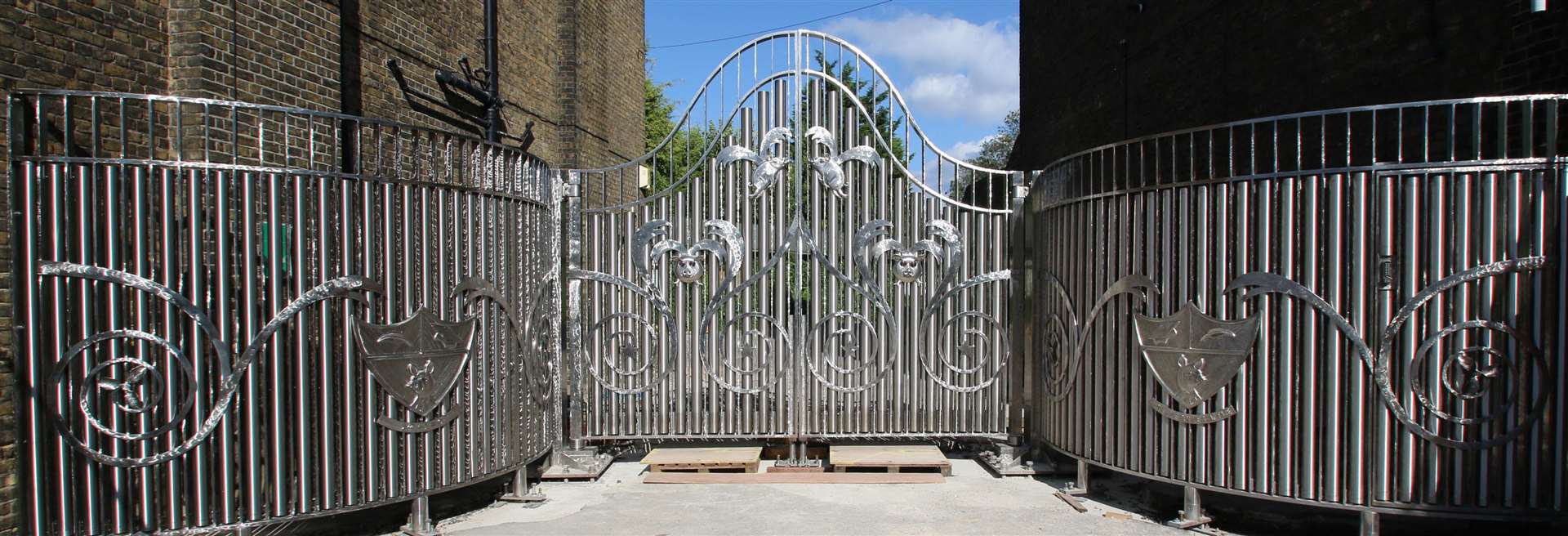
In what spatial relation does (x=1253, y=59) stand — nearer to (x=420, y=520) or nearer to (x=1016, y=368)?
(x=1016, y=368)

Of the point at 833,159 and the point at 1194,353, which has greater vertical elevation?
the point at 833,159

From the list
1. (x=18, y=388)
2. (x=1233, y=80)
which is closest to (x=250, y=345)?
(x=18, y=388)

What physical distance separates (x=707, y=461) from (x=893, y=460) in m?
1.50

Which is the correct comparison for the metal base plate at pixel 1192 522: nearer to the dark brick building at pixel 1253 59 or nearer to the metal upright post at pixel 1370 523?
the metal upright post at pixel 1370 523

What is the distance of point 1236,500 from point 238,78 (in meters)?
7.71

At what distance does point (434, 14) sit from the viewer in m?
9.95

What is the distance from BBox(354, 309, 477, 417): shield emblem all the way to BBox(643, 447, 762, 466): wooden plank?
2.16 m

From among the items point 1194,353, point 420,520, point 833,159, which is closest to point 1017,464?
point 1194,353

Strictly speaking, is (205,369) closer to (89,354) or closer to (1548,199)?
(89,354)

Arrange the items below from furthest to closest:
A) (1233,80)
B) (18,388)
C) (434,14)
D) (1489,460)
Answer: (1233,80) < (434,14) < (1489,460) < (18,388)

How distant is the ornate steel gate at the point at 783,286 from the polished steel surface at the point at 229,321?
1679mm

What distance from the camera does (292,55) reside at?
7.11 metres

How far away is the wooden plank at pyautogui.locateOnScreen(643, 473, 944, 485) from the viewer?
7242mm

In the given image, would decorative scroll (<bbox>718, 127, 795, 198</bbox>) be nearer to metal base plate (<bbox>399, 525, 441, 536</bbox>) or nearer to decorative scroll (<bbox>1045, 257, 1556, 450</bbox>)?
decorative scroll (<bbox>1045, 257, 1556, 450</bbox>)
